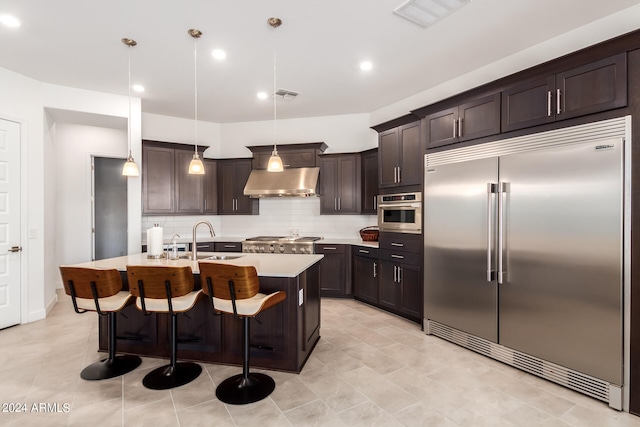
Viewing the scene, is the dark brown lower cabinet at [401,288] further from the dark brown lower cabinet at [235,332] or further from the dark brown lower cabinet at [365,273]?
the dark brown lower cabinet at [235,332]

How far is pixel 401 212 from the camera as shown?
4430mm

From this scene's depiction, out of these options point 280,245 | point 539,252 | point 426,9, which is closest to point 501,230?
point 539,252

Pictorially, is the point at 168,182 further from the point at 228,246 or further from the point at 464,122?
the point at 464,122

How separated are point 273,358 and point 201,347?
72 centimetres

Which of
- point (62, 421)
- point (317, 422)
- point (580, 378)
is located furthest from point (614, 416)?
point (62, 421)

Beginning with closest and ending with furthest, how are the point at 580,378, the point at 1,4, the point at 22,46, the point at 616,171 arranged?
the point at 616,171 → the point at 580,378 → the point at 1,4 → the point at 22,46

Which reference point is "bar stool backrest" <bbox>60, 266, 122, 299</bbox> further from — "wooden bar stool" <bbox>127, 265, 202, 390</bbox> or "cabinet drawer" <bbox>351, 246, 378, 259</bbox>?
"cabinet drawer" <bbox>351, 246, 378, 259</bbox>

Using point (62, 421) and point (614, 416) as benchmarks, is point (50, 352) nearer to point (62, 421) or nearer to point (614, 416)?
point (62, 421)

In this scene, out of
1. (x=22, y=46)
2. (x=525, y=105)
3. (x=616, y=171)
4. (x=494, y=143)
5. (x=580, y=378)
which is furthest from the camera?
(x=22, y=46)

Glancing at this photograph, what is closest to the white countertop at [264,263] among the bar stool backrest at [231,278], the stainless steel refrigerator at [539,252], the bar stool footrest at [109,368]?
the bar stool backrest at [231,278]

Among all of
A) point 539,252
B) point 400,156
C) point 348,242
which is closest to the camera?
point 539,252

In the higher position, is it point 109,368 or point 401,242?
point 401,242

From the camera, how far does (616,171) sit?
7.88 ft

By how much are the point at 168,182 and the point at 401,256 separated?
13.2 ft
